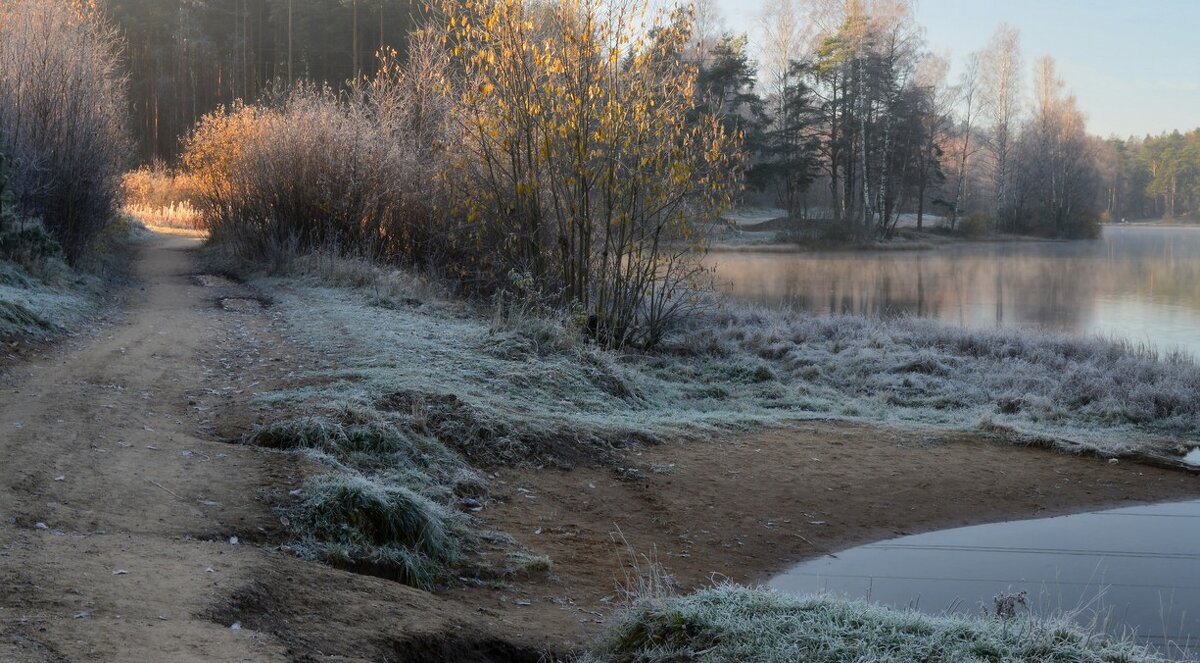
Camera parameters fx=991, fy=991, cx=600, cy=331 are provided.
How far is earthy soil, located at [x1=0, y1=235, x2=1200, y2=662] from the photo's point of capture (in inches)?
164

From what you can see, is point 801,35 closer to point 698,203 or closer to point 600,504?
point 698,203

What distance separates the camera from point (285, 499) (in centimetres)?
601

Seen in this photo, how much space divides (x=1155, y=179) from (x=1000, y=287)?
271 feet

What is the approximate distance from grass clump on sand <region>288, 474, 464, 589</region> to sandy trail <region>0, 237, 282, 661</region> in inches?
12.9

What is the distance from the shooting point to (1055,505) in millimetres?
8320

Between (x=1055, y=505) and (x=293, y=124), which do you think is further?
(x=293, y=124)

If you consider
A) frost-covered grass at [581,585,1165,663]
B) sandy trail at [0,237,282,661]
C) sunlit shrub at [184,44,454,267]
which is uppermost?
sunlit shrub at [184,44,454,267]

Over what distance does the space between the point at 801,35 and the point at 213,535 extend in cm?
4819

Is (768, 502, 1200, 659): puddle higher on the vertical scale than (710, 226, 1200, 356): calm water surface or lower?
lower

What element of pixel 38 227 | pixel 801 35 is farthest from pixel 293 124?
pixel 801 35

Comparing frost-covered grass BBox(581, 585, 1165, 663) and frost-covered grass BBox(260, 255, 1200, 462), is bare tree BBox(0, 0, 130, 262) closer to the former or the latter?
frost-covered grass BBox(260, 255, 1200, 462)

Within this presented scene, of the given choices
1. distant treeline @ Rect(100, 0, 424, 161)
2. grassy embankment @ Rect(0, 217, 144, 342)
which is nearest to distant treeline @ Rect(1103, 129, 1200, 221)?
distant treeline @ Rect(100, 0, 424, 161)

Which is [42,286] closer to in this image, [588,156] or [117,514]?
[588,156]

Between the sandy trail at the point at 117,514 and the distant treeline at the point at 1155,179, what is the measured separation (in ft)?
310
